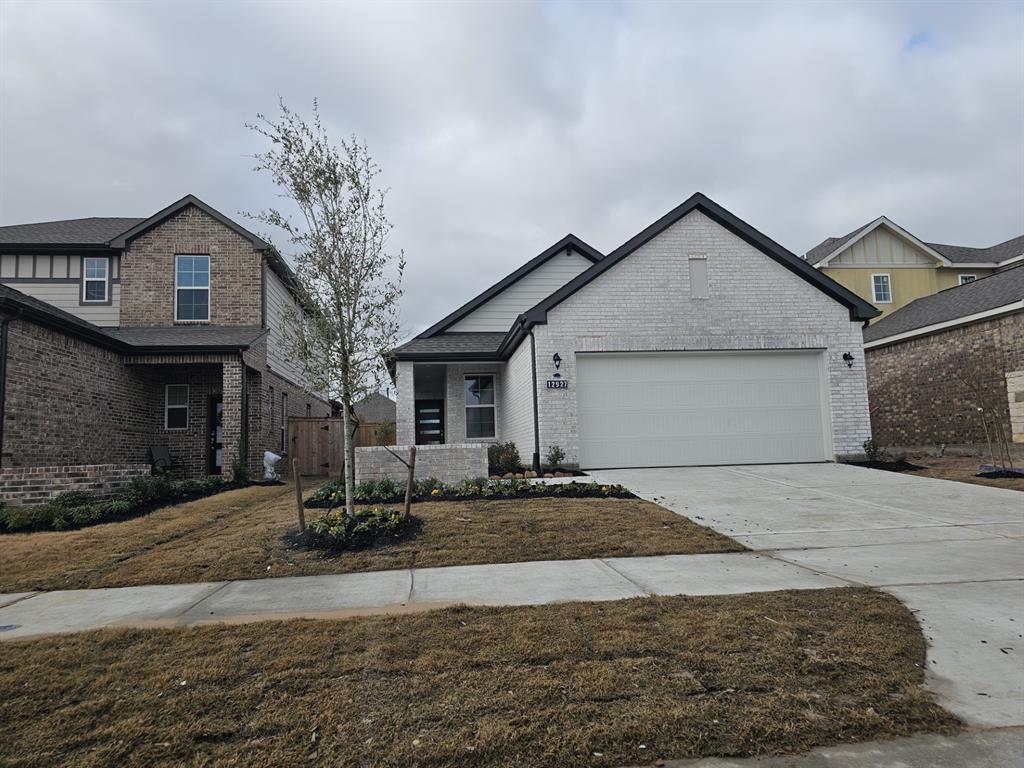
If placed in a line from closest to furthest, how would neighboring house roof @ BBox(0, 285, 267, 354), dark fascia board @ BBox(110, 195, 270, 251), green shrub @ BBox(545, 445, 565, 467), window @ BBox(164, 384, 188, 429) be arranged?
1. neighboring house roof @ BBox(0, 285, 267, 354)
2. green shrub @ BBox(545, 445, 565, 467)
3. dark fascia board @ BBox(110, 195, 270, 251)
4. window @ BBox(164, 384, 188, 429)

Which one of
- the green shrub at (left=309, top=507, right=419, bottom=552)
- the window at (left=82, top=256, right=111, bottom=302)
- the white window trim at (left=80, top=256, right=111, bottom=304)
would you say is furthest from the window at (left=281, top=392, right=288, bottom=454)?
the green shrub at (left=309, top=507, right=419, bottom=552)

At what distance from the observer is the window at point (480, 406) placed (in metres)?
16.9

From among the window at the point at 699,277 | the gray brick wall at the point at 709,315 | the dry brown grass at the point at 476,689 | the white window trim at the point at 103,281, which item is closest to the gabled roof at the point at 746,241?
the gray brick wall at the point at 709,315

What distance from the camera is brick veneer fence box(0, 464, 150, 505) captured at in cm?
929

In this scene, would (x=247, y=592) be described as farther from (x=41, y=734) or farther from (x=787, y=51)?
(x=787, y=51)

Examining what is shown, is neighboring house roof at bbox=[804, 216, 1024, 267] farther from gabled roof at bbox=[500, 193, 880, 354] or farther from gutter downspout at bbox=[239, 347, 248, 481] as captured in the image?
gutter downspout at bbox=[239, 347, 248, 481]

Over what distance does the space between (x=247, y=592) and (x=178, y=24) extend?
8.95 meters

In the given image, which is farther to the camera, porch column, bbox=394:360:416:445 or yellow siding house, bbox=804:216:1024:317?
yellow siding house, bbox=804:216:1024:317

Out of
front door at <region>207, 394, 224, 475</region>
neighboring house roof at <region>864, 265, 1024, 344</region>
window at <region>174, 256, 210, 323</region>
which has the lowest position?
front door at <region>207, 394, 224, 475</region>

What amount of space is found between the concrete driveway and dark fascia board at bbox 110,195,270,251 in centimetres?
1218

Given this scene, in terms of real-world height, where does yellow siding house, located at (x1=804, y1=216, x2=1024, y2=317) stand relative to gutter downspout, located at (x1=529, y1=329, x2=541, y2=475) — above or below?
above

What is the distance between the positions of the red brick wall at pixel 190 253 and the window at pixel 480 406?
20.5 ft

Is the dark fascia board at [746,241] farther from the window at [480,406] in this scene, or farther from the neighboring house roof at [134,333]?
the neighboring house roof at [134,333]

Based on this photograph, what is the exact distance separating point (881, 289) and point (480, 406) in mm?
17417
